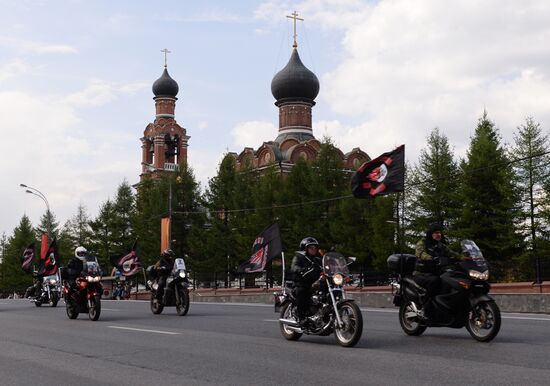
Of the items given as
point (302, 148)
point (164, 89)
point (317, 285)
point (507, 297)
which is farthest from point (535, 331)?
point (164, 89)

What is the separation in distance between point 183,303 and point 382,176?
8502 millimetres

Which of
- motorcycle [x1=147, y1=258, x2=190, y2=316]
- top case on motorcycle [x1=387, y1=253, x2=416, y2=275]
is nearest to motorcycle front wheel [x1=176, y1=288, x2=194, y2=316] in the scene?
motorcycle [x1=147, y1=258, x2=190, y2=316]

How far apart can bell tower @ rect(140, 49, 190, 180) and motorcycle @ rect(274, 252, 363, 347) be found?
71.9 m

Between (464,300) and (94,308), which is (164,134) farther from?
(464,300)

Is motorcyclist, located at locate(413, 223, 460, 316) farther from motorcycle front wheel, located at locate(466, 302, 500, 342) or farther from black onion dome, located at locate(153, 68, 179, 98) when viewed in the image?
black onion dome, located at locate(153, 68, 179, 98)

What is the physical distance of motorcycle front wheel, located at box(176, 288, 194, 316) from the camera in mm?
17594

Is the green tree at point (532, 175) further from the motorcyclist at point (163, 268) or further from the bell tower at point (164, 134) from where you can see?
the bell tower at point (164, 134)

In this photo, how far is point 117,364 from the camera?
8.55 m

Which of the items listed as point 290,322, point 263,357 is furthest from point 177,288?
point 263,357

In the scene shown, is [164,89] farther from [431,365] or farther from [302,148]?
[431,365]

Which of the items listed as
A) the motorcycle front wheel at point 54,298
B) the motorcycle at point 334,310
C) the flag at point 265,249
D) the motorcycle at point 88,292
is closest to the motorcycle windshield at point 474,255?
the motorcycle at point 334,310

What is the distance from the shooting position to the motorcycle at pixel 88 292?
1608 cm

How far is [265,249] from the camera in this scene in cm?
2769

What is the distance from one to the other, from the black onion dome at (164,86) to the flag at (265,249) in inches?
2361
